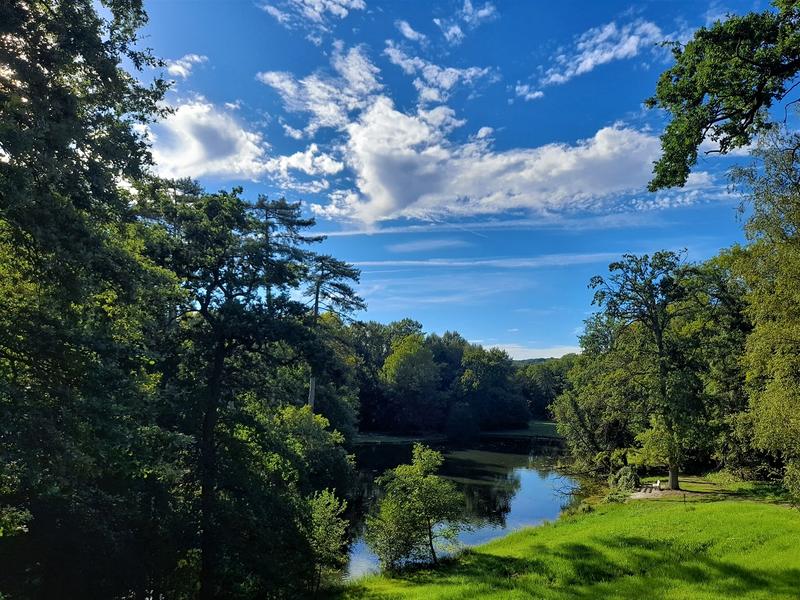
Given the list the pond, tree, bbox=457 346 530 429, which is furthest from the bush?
tree, bbox=457 346 530 429

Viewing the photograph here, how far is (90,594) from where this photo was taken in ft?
38.0

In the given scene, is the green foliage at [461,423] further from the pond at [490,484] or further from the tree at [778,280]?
the tree at [778,280]

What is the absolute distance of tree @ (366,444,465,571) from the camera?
57.1 ft

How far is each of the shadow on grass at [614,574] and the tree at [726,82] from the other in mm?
8992

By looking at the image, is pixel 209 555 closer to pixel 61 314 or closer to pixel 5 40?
pixel 61 314

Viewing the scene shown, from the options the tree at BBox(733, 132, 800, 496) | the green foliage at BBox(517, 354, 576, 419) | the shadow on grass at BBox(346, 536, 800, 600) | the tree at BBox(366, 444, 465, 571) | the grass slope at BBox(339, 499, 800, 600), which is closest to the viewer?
the shadow on grass at BBox(346, 536, 800, 600)

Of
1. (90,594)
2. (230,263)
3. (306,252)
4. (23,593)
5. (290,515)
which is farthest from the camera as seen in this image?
(306,252)

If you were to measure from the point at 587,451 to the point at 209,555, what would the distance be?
30965 millimetres

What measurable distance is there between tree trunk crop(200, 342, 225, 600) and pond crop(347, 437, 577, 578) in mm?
6529

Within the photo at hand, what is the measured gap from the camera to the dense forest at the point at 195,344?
7.66 meters

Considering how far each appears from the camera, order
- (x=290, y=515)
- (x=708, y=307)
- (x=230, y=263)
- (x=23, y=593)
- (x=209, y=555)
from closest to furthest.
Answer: (x=23, y=593), (x=209, y=555), (x=290, y=515), (x=230, y=263), (x=708, y=307)

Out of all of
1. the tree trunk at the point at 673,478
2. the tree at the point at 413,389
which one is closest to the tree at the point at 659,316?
the tree trunk at the point at 673,478

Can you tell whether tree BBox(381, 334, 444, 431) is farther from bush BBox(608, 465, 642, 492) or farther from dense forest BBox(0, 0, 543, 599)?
dense forest BBox(0, 0, 543, 599)

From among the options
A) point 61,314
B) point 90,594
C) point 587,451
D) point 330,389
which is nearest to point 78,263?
point 61,314
